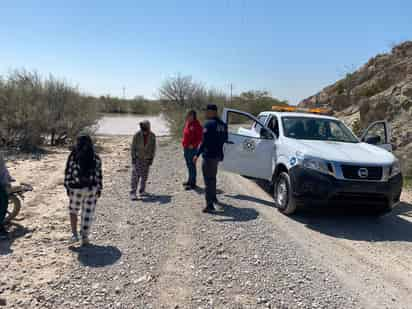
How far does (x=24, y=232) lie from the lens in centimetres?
523

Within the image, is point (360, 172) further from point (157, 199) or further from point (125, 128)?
point (125, 128)

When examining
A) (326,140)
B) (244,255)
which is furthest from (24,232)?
(326,140)

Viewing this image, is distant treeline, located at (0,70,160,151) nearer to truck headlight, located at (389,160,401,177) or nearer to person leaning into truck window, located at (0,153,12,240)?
person leaning into truck window, located at (0,153,12,240)

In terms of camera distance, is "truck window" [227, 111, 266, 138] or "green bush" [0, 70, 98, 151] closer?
"truck window" [227, 111, 266, 138]

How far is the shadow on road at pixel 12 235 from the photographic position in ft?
14.9

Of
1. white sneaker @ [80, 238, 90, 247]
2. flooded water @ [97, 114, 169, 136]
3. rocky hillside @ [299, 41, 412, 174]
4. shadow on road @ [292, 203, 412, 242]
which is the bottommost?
shadow on road @ [292, 203, 412, 242]

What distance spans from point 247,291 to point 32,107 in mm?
14506

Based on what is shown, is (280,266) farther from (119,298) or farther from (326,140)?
(326,140)

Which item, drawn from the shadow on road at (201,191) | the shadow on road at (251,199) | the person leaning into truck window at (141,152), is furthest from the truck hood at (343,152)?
the person leaning into truck window at (141,152)

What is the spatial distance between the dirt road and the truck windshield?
4.74 feet

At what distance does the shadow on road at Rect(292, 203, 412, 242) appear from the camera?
5.45 metres

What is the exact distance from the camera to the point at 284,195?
614cm

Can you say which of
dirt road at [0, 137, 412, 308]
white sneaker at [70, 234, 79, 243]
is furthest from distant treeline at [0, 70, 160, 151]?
white sneaker at [70, 234, 79, 243]

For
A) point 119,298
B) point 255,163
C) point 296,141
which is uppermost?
point 296,141
